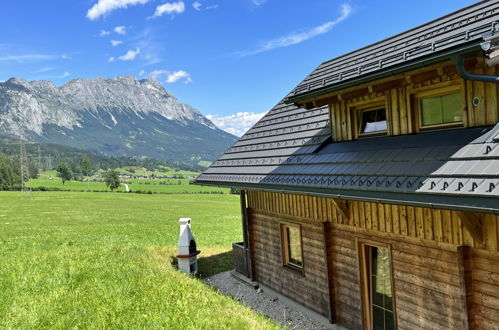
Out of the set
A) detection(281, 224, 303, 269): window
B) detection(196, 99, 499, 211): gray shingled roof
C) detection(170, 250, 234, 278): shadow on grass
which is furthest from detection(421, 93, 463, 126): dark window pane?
detection(170, 250, 234, 278): shadow on grass

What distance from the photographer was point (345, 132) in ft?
26.8

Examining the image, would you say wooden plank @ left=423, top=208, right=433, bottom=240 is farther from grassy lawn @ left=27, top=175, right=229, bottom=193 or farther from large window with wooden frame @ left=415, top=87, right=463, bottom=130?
grassy lawn @ left=27, top=175, right=229, bottom=193

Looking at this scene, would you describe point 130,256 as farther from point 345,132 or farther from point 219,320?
point 345,132

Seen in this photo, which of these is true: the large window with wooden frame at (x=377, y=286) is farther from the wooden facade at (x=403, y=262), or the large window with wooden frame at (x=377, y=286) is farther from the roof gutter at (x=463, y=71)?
the roof gutter at (x=463, y=71)

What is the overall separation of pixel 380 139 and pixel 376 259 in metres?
2.42

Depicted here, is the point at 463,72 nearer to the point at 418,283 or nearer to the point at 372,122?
the point at 372,122

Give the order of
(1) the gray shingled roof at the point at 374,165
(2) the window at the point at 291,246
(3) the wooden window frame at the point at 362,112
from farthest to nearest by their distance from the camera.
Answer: (2) the window at the point at 291,246
(3) the wooden window frame at the point at 362,112
(1) the gray shingled roof at the point at 374,165

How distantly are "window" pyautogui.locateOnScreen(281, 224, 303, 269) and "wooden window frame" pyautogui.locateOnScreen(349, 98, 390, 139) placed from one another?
2.85m

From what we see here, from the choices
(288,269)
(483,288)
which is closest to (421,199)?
(483,288)

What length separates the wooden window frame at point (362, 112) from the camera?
7.23 m

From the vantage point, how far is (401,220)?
19.4 ft

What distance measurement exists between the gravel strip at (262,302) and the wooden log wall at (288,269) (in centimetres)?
33

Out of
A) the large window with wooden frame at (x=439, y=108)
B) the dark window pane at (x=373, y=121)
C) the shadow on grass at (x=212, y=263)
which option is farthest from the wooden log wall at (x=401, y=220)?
the shadow on grass at (x=212, y=263)

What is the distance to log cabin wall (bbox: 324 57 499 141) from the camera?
17.6 feet
